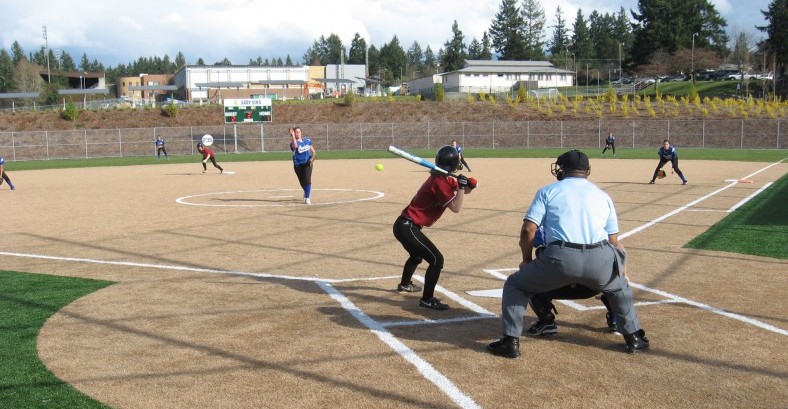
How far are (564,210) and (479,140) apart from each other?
57.0 m

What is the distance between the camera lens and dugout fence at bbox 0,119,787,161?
59.3m

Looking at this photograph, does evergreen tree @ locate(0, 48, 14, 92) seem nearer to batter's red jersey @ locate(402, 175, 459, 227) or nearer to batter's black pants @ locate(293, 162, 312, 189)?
batter's black pants @ locate(293, 162, 312, 189)

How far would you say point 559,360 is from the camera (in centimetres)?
636

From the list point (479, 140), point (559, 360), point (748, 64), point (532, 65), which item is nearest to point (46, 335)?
point (559, 360)

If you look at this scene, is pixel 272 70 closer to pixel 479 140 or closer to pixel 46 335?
pixel 479 140

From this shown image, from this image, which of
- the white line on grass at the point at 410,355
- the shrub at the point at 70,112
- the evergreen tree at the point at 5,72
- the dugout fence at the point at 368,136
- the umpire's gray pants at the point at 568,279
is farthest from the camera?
the evergreen tree at the point at 5,72

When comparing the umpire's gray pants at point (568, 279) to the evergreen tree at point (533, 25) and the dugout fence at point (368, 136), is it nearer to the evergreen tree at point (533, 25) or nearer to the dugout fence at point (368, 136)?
the dugout fence at point (368, 136)

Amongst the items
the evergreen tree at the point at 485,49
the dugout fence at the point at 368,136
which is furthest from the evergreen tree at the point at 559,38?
the dugout fence at the point at 368,136

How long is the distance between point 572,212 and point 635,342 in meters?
1.39

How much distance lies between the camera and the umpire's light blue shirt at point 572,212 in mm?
6133

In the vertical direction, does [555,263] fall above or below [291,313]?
above

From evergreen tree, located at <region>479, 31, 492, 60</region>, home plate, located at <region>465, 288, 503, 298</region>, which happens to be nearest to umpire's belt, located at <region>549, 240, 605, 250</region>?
home plate, located at <region>465, 288, 503, 298</region>

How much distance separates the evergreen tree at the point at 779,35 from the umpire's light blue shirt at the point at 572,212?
9284 centimetres

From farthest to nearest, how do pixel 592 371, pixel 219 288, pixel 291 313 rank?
pixel 219 288 < pixel 291 313 < pixel 592 371
